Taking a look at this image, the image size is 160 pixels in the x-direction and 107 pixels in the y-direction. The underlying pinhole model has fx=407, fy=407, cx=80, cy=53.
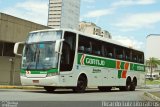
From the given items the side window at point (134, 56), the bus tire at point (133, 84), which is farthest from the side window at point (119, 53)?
the bus tire at point (133, 84)

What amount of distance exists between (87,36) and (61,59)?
3.51 metres

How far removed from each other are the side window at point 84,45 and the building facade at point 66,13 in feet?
522

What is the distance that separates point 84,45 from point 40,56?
3263mm

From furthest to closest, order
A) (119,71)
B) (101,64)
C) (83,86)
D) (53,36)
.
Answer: (119,71) < (101,64) < (83,86) < (53,36)

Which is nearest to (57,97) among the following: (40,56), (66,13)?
(40,56)

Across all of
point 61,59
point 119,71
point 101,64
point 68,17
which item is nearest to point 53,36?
point 61,59

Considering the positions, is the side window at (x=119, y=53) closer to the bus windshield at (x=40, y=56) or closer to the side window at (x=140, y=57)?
the side window at (x=140, y=57)

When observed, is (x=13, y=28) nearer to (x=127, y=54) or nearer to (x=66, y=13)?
(x=127, y=54)

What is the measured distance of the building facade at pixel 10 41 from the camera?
33875 mm

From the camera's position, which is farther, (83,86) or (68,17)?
(68,17)

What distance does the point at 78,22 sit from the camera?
190 m

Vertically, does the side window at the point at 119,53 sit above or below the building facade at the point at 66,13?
below

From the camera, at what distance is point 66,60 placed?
21594 mm

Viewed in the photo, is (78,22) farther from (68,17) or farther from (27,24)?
(27,24)
